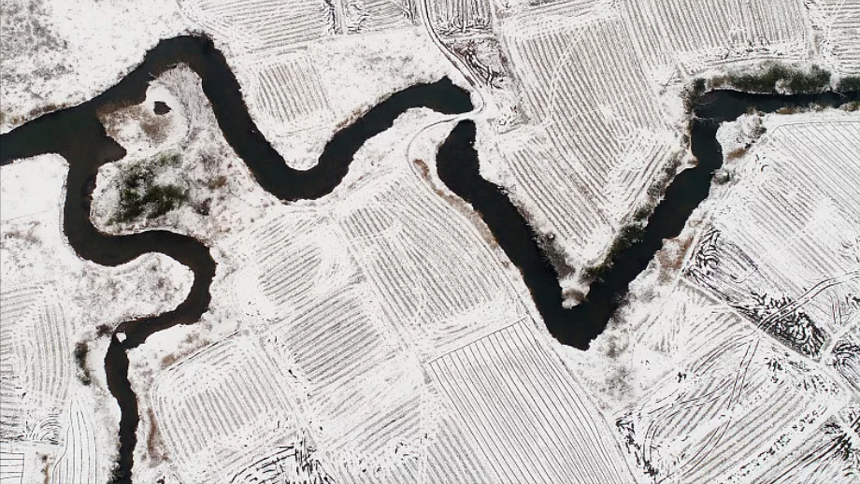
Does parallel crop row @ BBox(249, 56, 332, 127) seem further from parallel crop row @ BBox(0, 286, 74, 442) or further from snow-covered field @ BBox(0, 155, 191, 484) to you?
parallel crop row @ BBox(0, 286, 74, 442)

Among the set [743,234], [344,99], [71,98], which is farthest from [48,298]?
[743,234]

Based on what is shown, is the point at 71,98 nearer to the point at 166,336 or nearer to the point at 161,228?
the point at 161,228

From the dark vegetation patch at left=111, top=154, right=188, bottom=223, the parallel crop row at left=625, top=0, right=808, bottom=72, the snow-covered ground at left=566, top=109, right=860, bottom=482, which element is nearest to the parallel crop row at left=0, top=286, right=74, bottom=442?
the dark vegetation patch at left=111, top=154, right=188, bottom=223

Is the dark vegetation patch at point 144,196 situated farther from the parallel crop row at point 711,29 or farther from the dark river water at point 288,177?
the parallel crop row at point 711,29

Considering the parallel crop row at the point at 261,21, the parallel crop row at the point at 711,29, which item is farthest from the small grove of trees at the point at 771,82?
the parallel crop row at the point at 261,21

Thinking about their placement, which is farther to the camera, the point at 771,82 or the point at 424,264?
the point at 771,82

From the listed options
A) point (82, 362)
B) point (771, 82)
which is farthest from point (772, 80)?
point (82, 362)

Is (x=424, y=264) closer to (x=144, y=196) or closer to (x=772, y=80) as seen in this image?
(x=144, y=196)
